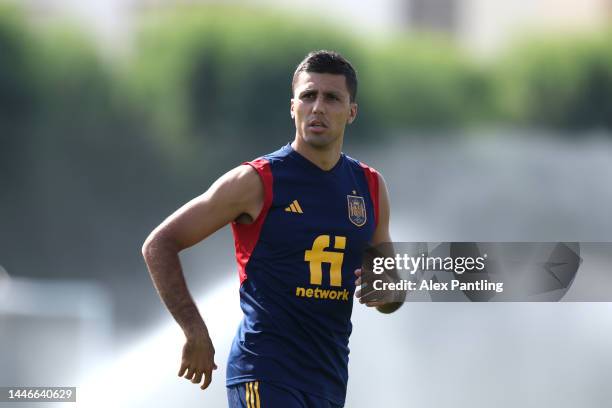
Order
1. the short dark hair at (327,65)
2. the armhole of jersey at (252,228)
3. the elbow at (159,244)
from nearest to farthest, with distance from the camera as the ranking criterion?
the elbow at (159,244), the armhole of jersey at (252,228), the short dark hair at (327,65)

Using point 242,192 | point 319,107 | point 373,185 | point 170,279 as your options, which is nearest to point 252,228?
point 242,192

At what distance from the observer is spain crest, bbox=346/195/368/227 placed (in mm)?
4371

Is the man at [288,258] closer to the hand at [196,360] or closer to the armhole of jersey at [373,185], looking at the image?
the hand at [196,360]

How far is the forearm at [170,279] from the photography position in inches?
159

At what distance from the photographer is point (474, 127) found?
30281mm

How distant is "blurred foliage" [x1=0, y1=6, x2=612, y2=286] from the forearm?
76.1 ft

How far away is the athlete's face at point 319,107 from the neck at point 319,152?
0.02m

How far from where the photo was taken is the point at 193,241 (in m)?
4.12

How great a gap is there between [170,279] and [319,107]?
2.86 ft

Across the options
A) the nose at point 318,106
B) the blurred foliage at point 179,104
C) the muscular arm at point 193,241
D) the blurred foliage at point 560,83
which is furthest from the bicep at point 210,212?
the blurred foliage at point 560,83

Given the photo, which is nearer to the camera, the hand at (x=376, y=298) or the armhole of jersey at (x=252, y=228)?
the armhole of jersey at (x=252, y=228)

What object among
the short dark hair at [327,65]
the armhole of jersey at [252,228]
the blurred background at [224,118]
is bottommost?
the armhole of jersey at [252,228]

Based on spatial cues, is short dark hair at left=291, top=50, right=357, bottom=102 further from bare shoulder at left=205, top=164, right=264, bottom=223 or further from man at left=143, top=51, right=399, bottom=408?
bare shoulder at left=205, top=164, right=264, bottom=223

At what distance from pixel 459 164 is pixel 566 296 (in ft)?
77.6
